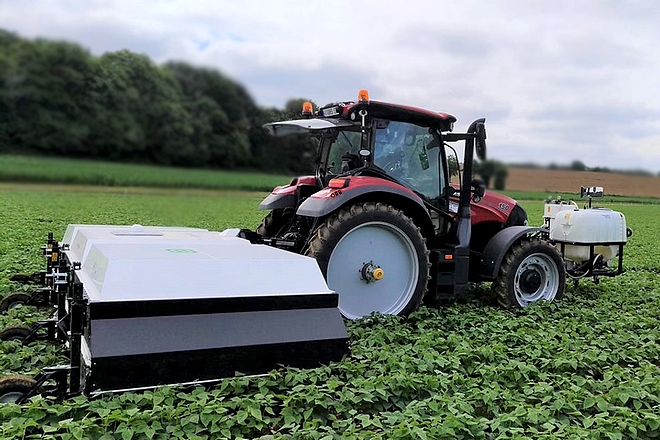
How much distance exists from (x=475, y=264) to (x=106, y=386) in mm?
4468

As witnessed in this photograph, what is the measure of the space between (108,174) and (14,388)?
1993 millimetres

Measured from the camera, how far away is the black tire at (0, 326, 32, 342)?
4.61 meters

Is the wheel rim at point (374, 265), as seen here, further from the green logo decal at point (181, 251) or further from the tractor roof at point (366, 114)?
the green logo decal at point (181, 251)

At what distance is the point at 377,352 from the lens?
4.28 metres

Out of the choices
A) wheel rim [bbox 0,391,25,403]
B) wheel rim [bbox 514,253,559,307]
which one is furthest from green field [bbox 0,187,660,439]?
wheel rim [bbox 514,253,559,307]

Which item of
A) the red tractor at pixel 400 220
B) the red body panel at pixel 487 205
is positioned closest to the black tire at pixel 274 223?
the red tractor at pixel 400 220

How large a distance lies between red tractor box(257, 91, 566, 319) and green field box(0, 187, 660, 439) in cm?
56

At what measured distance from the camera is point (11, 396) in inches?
130

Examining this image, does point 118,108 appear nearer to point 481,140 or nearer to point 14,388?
point 14,388

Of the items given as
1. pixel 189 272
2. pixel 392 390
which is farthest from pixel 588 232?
pixel 189 272

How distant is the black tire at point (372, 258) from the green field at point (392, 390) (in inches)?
13.6

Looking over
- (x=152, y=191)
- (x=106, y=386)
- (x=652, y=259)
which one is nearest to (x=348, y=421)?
(x=106, y=386)

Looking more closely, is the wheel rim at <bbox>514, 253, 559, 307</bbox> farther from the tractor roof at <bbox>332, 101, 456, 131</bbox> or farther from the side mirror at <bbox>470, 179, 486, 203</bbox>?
the tractor roof at <bbox>332, 101, 456, 131</bbox>

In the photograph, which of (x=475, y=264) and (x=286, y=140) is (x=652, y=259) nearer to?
(x=475, y=264)
